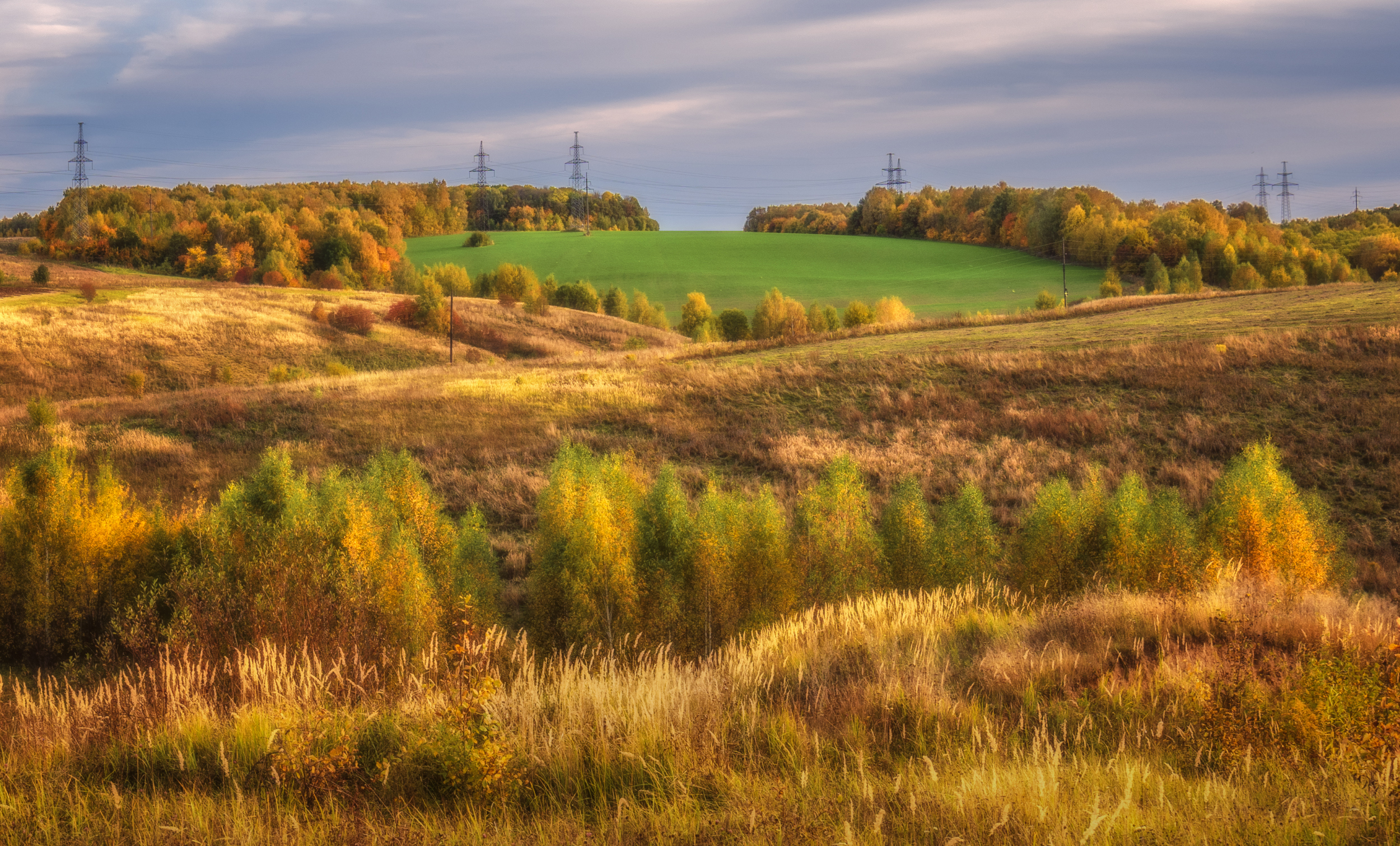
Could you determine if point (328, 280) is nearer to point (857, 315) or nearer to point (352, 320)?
point (352, 320)

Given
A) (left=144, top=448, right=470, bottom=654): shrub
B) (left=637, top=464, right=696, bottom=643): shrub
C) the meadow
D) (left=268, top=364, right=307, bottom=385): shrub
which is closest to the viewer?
the meadow

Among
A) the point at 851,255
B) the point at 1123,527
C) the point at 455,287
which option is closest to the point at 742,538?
the point at 1123,527

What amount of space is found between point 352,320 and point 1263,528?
224 feet

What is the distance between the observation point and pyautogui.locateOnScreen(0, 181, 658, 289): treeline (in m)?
101

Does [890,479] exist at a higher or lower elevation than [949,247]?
lower

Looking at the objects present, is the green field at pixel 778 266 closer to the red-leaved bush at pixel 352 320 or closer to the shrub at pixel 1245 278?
the shrub at pixel 1245 278

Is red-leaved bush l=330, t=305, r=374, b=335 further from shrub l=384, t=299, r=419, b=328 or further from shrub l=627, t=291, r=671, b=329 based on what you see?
shrub l=627, t=291, r=671, b=329

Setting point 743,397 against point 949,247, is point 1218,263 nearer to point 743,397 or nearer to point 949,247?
point 949,247

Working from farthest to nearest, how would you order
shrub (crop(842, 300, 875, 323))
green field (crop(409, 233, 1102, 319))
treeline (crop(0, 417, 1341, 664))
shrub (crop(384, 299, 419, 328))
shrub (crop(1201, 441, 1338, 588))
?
1. green field (crop(409, 233, 1102, 319))
2. shrub (crop(842, 300, 875, 323))
3. shrub (crop(384, 299, 419, 328))
4. shrub (crop(1201, 441, 1338, 588))
5. treeline (crop(0, 417, 1341, 664))

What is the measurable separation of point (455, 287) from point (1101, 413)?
88.8 meters

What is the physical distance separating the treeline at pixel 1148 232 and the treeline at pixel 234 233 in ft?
272

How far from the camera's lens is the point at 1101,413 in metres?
31.5

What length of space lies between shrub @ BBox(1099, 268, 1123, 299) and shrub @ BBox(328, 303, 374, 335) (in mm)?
67368

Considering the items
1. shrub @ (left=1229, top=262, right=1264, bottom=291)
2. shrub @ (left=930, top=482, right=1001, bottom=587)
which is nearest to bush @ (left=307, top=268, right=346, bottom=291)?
shrub @ (left=930, top=482, right=1001, bottom=587)
